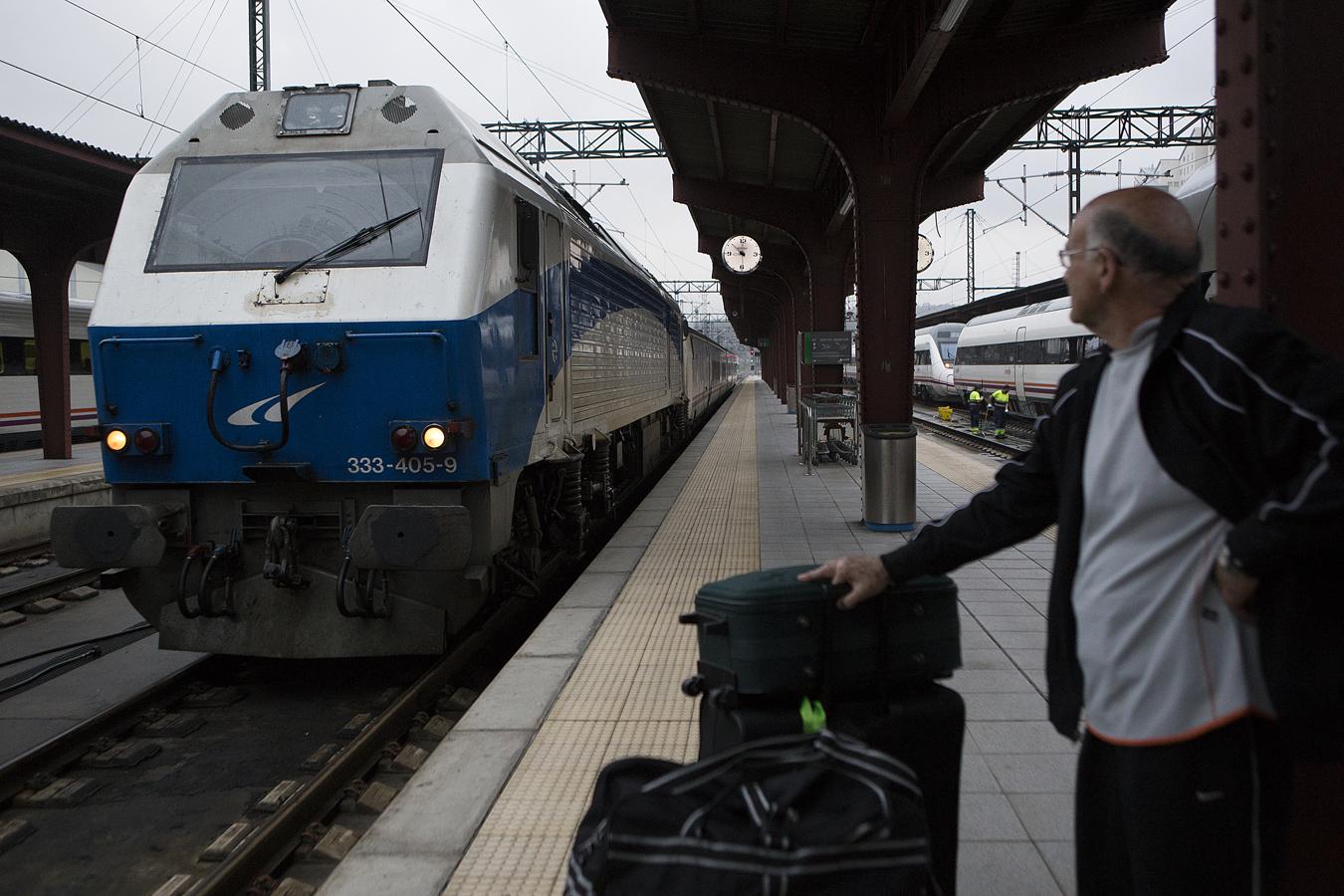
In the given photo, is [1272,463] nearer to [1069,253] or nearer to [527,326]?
[1069,253]

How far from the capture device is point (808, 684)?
2.26 m

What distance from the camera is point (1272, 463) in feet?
5.49

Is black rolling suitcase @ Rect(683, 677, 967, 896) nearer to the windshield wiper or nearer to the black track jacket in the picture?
the black track jacket

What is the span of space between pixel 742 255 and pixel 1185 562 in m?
17.9

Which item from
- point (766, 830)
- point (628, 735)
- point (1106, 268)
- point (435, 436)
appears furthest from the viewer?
point (435, 436)

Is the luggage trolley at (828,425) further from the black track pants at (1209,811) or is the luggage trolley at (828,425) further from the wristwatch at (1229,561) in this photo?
the wristwatch at (1229,561)

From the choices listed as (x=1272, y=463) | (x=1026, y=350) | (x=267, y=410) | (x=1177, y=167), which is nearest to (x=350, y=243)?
(x=267, y=410)

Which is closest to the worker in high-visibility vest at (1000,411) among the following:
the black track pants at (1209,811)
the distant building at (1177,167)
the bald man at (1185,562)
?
the distant building at (1177,167)

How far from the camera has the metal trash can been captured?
933 cm

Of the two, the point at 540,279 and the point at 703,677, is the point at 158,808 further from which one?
the point at 540,279

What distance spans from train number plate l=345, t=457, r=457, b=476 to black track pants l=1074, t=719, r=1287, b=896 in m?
4.04

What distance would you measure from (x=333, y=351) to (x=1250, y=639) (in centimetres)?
457

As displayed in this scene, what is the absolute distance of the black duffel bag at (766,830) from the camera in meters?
1.72

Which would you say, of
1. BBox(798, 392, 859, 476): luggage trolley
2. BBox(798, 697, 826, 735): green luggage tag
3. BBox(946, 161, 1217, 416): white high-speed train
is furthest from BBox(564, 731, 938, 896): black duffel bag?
BBox(946, 161, 1217, 416): white high-speed train
